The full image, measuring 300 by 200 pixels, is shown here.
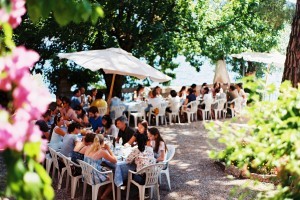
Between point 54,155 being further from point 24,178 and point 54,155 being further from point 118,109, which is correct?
point 24,178

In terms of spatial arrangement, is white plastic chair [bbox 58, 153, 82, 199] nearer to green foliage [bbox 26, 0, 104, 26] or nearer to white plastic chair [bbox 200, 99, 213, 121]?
green foliage [bbox 26, 0, 104, 26]

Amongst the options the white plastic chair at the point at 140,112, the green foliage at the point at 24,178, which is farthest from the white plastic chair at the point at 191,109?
the green foliage at the point at 24,178

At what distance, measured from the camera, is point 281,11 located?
16.2 m

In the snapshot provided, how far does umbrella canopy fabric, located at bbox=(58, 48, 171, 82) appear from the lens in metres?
10.3

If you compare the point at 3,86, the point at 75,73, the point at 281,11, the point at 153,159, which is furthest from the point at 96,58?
the point at 3,86

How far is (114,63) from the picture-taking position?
10.5 m

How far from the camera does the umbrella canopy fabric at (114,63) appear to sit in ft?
33.9

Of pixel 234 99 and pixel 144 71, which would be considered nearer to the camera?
pixel 144 71

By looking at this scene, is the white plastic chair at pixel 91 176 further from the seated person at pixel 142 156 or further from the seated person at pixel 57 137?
the seated person at pixel 57 137

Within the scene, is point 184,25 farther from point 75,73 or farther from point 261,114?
point 261,114

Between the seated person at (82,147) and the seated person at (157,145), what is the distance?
966mm

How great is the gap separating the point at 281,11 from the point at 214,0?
108 inches

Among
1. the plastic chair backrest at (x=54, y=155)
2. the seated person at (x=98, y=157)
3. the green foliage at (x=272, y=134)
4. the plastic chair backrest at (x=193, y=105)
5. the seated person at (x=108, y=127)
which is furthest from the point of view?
the plastic chair backrest at (x=193, y=105)

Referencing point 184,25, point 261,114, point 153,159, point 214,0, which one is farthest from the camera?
point 214,0
